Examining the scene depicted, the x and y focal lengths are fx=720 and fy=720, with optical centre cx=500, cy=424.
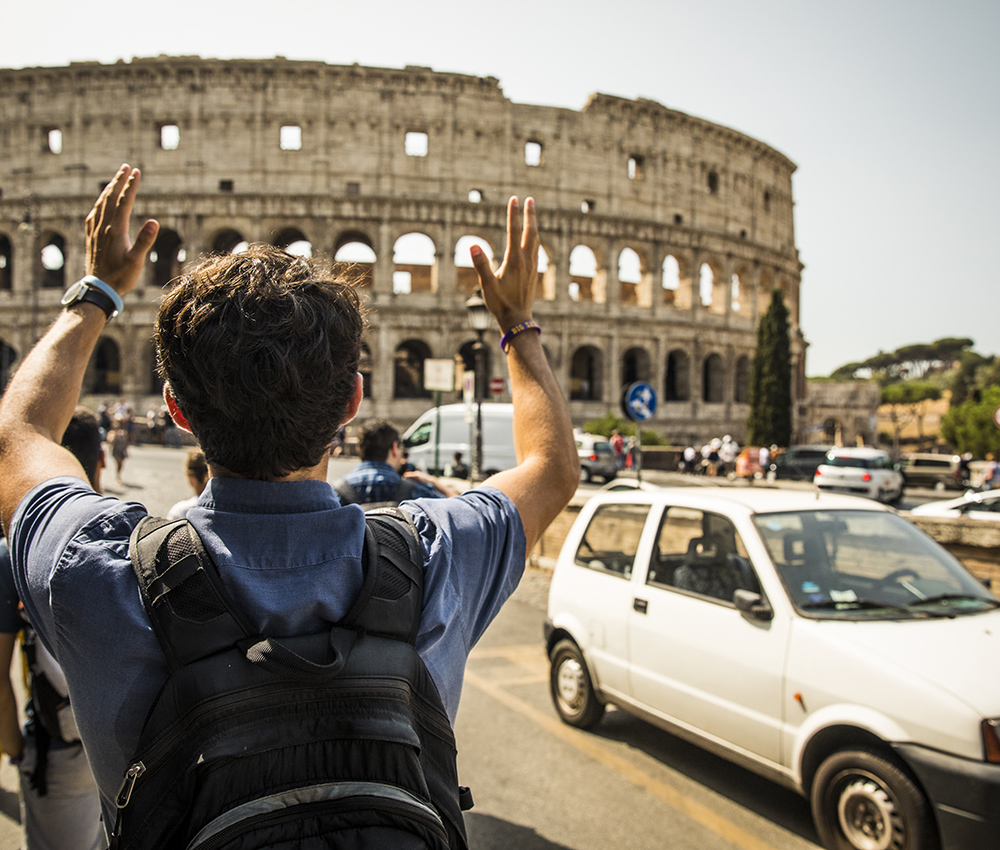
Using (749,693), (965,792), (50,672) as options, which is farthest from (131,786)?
(749,693)

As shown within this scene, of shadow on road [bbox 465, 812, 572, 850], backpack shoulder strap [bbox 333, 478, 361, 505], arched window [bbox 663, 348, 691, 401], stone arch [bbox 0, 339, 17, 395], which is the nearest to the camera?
shadow on road [bbox 465, 812, 572, 850]

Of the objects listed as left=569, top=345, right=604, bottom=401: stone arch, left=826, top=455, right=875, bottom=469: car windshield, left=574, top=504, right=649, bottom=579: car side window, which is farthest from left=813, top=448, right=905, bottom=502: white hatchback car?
left=574, top=504, right=649, bottom=579: car side window

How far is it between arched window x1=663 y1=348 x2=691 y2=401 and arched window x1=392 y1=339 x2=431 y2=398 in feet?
43.7

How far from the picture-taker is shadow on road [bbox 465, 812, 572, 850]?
3545mm

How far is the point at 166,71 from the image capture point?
34.5 m

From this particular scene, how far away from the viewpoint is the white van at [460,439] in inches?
795

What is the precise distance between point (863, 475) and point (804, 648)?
19.4 m

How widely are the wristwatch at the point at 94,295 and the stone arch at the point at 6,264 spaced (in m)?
41.2

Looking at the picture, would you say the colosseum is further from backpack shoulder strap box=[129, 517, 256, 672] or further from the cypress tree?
backpack shoulder strap box=[129, 517, 256, 672]

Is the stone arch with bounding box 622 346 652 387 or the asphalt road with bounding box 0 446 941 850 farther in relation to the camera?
the stone arch with bounding box 622 346 652 387

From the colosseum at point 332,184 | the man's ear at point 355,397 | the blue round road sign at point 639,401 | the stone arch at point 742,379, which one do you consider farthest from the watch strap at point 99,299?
the stone arch at point 742,379

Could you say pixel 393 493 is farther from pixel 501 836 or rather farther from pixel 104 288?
pixel 104 288

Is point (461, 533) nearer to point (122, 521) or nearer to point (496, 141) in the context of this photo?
point (122, 521)

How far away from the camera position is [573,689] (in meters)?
5.10
